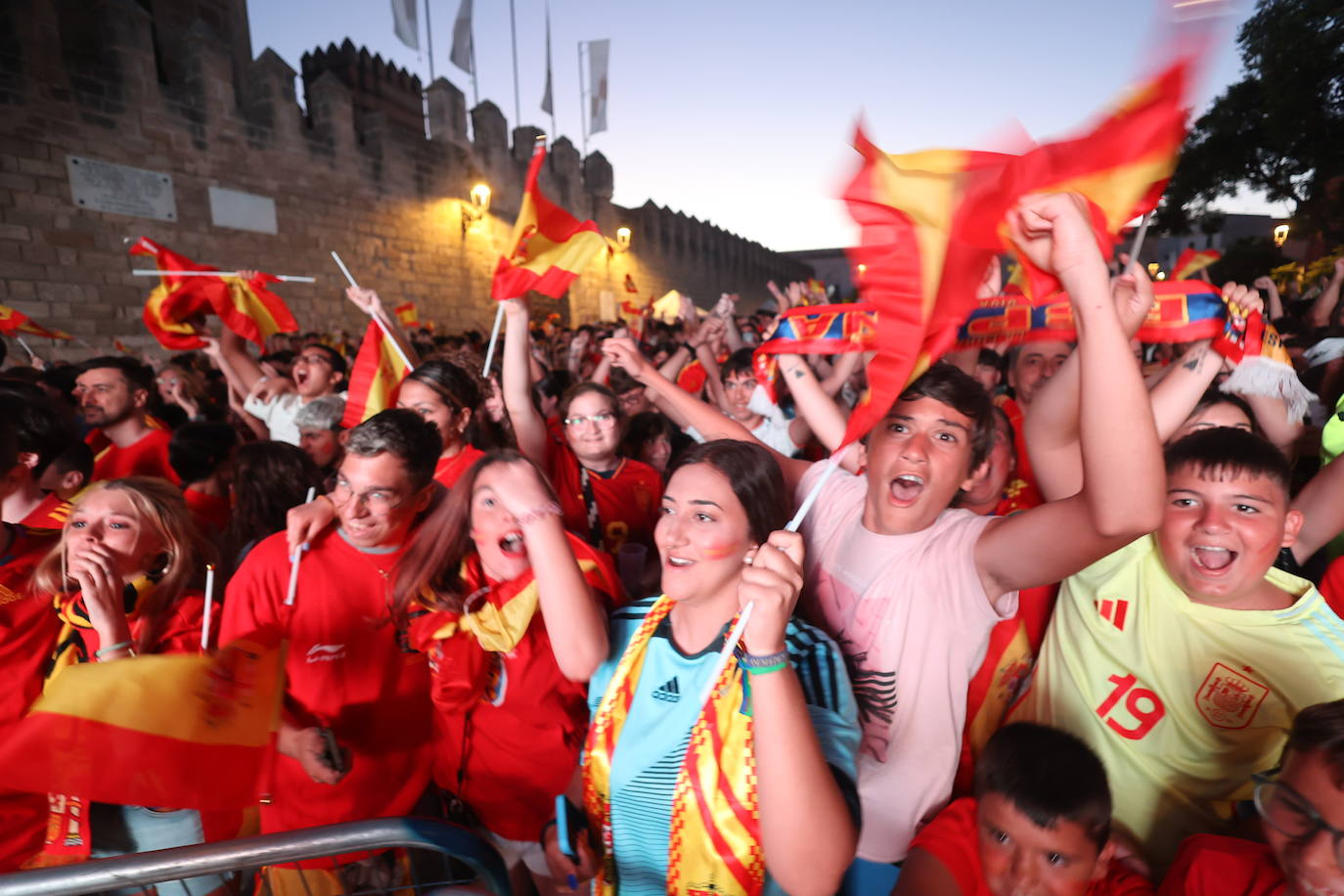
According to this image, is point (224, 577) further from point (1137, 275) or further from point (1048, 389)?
point (1137, 275)

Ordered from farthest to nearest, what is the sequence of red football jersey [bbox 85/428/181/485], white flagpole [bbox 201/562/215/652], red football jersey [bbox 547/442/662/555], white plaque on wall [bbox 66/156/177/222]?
white plaque on wall [bbox 66/156/177/222]
red football jersey [bbox 85/428/181/485]
red football jersey [bbox 547/442/662/555]
white flagpole [bbox 201/562/215/652]

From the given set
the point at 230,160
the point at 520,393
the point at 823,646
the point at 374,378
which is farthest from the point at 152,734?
the point at 230,160

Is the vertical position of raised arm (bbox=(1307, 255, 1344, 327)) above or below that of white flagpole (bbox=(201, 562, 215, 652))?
above

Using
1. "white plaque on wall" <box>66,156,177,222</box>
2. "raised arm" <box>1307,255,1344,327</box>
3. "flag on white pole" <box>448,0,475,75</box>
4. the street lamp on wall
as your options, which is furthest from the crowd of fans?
"flag on white pole" <box>448,0,475,75</box>

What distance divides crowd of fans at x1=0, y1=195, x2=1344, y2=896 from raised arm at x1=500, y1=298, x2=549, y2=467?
684mm

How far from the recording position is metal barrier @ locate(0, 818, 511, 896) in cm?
111

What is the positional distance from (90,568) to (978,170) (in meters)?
2.28

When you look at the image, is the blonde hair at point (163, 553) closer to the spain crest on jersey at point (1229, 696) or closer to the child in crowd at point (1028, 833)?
the child in crowd at point (1028, 833)

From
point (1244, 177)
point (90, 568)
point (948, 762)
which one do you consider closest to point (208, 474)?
point (90, 568)

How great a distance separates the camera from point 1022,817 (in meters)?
1.37

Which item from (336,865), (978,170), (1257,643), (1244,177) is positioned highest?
(1244,177)

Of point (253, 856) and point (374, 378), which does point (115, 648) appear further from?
point (374, 378)

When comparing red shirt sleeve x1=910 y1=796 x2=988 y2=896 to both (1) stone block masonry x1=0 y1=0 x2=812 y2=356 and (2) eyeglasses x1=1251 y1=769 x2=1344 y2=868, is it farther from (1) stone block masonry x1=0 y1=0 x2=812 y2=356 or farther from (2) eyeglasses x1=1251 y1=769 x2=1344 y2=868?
(1) stone block masonry x1=0 y1=0 x2=812 y2=356

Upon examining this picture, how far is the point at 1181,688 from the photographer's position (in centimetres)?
151
